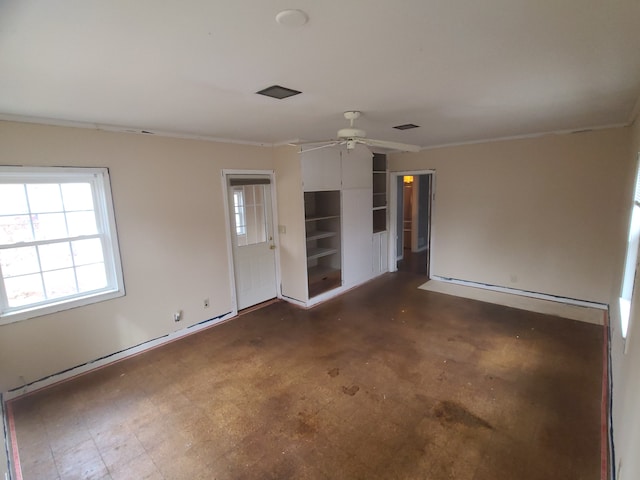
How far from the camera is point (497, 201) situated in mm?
4965

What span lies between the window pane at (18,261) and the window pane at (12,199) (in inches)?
13.7

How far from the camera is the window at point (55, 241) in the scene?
279 centimetres

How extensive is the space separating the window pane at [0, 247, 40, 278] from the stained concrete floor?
1.17 m

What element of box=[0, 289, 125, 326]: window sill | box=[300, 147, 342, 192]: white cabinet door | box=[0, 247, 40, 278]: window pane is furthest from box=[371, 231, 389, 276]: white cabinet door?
box=[0, 247, 40, 278]: window pane

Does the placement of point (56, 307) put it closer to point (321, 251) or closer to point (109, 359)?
point (109, 359)

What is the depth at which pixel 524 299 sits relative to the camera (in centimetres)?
483

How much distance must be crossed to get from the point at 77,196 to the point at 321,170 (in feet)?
10.0

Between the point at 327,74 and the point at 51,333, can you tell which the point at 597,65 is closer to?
the point at 327,74

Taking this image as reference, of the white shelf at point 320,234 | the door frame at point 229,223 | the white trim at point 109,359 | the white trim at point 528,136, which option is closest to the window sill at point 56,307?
the white trim at point 109,359

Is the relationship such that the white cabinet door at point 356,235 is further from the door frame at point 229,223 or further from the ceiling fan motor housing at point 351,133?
the ceiling fan motor housing at point 351,133

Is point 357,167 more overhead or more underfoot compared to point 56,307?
more overhead

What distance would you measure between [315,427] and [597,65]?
310 centimetres

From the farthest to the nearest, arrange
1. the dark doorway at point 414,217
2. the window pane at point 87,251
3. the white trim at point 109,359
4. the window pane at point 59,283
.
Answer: the dark doorway at point 414,217, the window pane at point 87,251, the window pane at point 59,283, the white trim at point 109,359

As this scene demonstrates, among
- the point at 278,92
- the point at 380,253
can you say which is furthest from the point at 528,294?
the point at 278,92
